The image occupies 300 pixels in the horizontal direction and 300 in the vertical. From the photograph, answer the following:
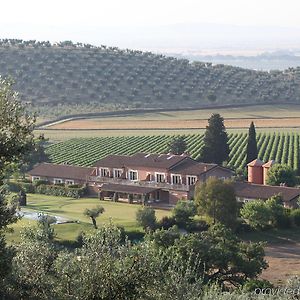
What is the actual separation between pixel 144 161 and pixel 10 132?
3409 centimetres

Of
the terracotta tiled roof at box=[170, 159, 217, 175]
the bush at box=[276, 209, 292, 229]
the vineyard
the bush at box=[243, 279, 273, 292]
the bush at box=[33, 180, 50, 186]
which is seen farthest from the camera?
the vineyard

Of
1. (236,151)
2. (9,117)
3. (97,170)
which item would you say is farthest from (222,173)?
(9,117)

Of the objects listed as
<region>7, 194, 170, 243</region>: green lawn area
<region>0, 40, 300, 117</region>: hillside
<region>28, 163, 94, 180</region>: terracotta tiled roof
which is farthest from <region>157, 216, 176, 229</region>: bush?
<region>0, 40, 300, 117</region>: hillside

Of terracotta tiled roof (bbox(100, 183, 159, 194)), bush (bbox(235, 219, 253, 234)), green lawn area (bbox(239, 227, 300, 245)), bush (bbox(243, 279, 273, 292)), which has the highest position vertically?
bush (bbox(243, 279, 273, 292))

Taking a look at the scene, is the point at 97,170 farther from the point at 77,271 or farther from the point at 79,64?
the point at 79,64

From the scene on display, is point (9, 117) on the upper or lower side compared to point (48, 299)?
upper

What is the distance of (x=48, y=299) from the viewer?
45.9ft

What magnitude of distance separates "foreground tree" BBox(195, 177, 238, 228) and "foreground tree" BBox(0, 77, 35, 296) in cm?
2292

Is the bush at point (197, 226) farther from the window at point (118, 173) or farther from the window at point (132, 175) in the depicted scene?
the window at point (118, 173)

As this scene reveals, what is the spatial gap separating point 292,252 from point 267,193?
30.6 feet

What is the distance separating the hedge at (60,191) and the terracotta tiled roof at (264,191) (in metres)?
9.48

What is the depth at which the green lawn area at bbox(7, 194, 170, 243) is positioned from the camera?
3438 cm

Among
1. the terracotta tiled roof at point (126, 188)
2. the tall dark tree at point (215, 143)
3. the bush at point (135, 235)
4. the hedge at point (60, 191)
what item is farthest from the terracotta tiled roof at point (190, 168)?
the bush at point (135, 235)

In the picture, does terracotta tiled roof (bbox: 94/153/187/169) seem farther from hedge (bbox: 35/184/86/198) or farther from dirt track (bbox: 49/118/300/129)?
dirt track (bbox: 49/118/300/129)
